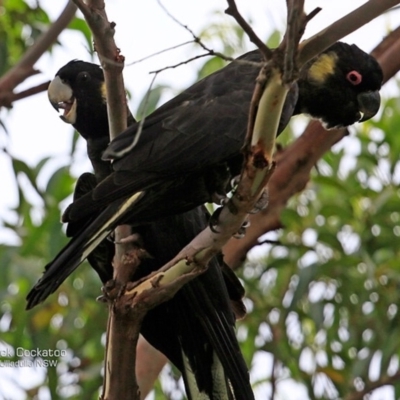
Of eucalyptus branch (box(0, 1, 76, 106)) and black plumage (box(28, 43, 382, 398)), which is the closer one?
black plumage (box(28, 43, 382, 398))

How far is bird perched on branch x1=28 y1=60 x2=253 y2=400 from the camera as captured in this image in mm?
2338

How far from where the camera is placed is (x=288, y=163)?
11.0 feet

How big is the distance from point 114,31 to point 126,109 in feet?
0.72

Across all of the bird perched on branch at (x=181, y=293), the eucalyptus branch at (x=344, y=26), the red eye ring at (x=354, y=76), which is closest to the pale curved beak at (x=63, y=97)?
the bird perched on branch at (x=181, y=293)

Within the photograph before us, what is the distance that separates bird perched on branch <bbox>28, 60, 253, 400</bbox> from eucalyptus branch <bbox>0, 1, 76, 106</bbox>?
0.58m

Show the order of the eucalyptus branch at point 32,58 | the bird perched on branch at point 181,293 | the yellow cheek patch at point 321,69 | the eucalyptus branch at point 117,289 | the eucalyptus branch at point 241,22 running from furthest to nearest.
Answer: the eucalyptus branch at point 32,58
the yellow cheek patch at point 321,69
the bird perched on branch at point 181,293
the eucalyptus branch at point 117,289
the eucalyptus branch at point 241,22

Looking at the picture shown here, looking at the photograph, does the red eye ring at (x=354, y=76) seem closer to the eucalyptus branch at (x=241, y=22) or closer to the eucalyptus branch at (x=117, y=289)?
the eucalyptus branch at (x=117, y=289)

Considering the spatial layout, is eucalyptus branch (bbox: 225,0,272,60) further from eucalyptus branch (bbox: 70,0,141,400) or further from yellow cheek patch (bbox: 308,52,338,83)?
yellow cheek patch (bbox: 308,52,338,83)

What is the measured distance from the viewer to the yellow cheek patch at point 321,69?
265 centimetres

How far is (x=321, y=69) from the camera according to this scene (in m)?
2.67

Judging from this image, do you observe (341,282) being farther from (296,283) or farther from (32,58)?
(32,58)

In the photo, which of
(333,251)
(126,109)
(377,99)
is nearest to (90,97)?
(126,109)

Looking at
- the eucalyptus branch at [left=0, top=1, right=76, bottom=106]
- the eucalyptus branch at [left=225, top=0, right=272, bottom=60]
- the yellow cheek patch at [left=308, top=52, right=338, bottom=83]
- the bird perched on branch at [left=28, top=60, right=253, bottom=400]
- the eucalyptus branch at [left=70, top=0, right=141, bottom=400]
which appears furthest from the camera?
the eucalyptus branch at [left=0, top=1, right=76, bottom=106]

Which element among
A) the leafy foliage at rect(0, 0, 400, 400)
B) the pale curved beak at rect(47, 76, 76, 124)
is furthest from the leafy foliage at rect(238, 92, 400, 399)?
the pale curved beak at rect(47, 76, 76, 124)
